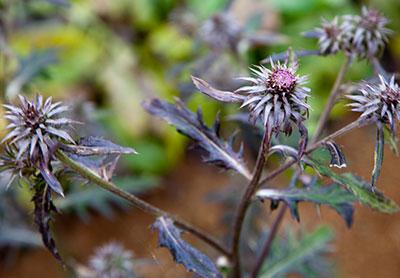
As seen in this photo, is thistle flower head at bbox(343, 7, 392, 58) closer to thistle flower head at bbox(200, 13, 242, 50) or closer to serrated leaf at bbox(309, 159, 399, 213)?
serrated leaf at bbox(309, 159, 399, 213)

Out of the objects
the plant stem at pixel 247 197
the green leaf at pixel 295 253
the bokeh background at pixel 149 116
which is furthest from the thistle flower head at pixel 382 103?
the bokeh background at pixel 149 116

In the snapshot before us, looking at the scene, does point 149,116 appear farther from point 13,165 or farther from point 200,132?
point 13,165

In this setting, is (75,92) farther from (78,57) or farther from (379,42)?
(379,42)

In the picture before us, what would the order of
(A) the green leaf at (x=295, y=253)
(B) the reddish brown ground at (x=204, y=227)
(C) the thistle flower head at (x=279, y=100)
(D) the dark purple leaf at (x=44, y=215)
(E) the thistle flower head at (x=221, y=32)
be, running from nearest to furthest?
(C) the thistle flower head at (x=279, y=100)
(D) the dark purple leaf at (x=44, y=215)
(A) the green leaf at (x=295, y=253)
(E) the thistle flower head at (x=221, y=32)
(B) the reddish brown ground at (x=204, y=227)

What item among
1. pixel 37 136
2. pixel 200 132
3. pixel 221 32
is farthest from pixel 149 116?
pixel 37 136

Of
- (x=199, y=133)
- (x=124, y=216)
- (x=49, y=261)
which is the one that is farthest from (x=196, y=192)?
(x=199, y=133)

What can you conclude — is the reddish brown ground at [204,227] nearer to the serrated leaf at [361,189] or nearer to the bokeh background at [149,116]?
the bokeh background at [149,116]
